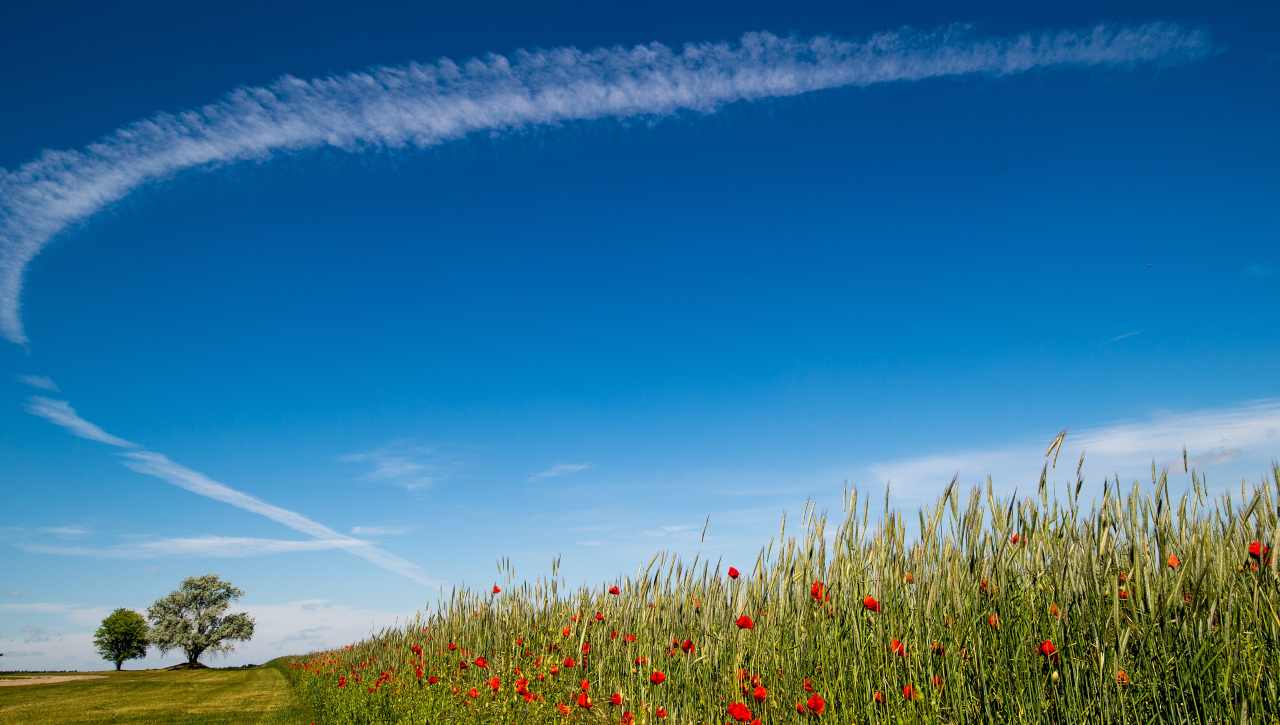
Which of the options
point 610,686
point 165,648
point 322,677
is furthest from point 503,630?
point 165,648

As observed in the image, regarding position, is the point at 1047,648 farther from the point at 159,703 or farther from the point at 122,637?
the point at 122,637

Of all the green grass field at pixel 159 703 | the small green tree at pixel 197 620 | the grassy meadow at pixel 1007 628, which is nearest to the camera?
the grassy meadow at pixel 1007 628

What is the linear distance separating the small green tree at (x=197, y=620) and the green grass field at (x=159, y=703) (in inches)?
1142

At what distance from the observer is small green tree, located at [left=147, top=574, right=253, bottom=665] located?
51.4 m

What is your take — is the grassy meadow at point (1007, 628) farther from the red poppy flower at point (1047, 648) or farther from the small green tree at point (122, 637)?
the small green tree at point (122, 637)

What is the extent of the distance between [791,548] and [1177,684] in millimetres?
2469

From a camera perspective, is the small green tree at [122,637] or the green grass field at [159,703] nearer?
the green grass field at [159,703]

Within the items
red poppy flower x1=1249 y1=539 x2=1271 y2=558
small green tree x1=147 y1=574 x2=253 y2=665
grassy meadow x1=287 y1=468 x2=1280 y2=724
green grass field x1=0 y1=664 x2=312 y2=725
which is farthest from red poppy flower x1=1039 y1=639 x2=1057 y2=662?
small green tree x1=147 y1=574 x2=253 y2=665

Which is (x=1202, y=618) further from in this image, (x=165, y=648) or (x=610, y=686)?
(x=165, y=648)

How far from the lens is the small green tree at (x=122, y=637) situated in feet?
176

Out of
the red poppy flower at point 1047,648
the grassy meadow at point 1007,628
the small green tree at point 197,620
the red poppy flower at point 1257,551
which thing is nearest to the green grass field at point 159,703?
the grassy meadow at point 1007,628

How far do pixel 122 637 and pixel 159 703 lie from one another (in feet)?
152

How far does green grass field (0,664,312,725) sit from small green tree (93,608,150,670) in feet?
112

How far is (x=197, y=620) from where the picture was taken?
52.9 m
